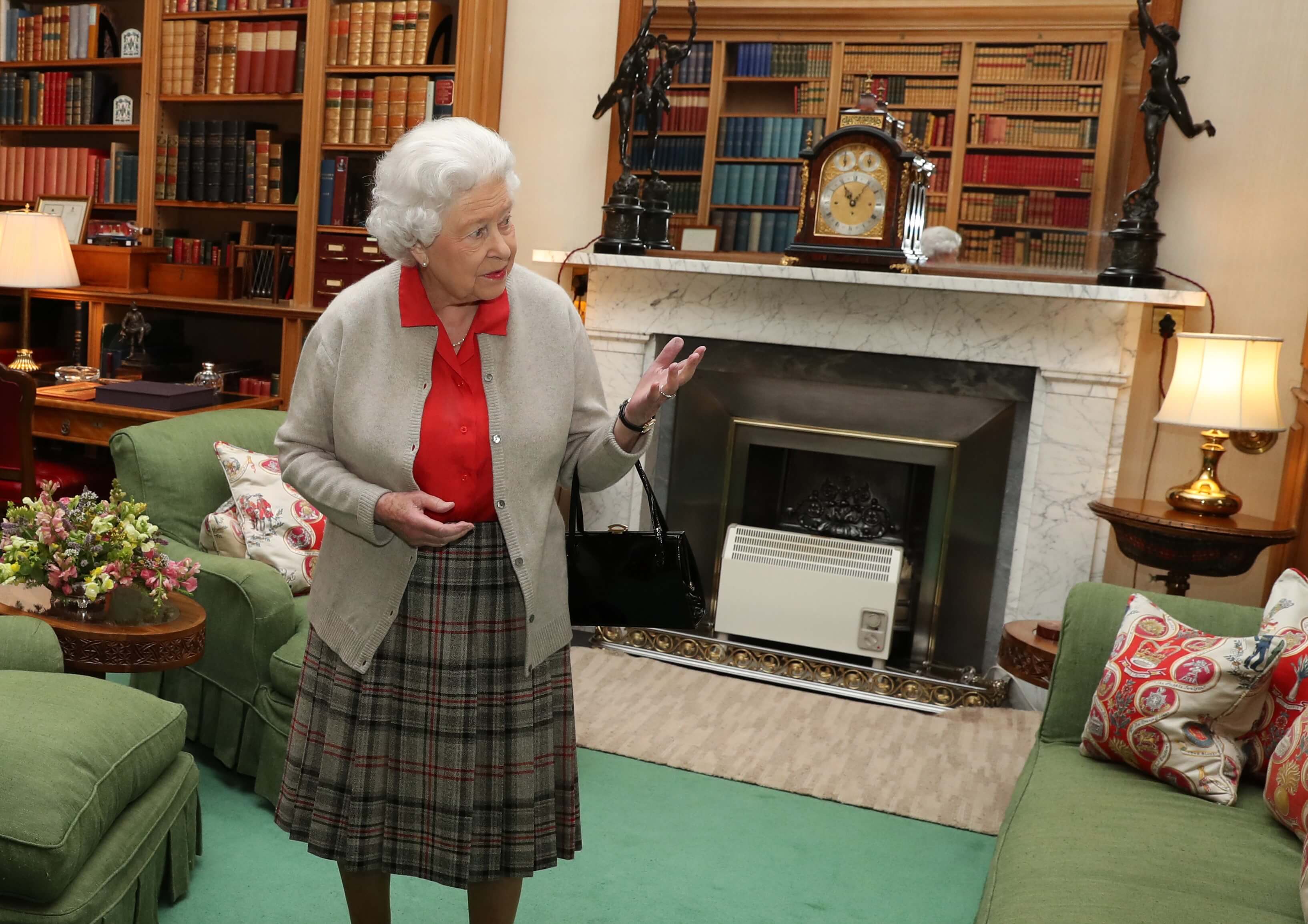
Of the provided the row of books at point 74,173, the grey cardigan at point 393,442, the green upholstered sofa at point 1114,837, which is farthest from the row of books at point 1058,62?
the row of books at point 74,173

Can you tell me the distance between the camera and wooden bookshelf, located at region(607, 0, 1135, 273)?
343 cm

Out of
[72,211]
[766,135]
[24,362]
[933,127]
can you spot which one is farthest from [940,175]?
[72,211]

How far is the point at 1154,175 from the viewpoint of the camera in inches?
130

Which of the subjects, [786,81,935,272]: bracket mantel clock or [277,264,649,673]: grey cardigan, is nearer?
[277,264,649,673]: grey cardigan

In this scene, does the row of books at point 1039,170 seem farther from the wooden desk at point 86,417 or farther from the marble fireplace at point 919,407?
the wooden desk at point 86,417

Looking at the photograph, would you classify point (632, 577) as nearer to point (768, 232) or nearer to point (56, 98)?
point (768, 232)

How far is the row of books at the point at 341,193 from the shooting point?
4305mm

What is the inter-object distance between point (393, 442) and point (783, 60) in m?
2.56

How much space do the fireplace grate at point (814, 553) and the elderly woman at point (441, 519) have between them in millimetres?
2256

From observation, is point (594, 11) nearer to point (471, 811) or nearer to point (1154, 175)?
point (1154, 175)

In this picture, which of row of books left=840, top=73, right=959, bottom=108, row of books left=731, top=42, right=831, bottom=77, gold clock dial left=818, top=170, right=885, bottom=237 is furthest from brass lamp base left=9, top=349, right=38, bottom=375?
row of books left=840, top=73, right=959, bottom=108

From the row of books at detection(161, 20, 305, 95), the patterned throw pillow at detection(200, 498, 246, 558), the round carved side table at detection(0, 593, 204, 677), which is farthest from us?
the row of books at detection(161, 20, 305, 95)

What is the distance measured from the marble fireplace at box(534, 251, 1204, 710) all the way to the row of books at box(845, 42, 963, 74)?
0.65 metres

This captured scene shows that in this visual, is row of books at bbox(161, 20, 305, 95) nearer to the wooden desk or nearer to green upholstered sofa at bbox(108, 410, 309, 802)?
the wooden desk
